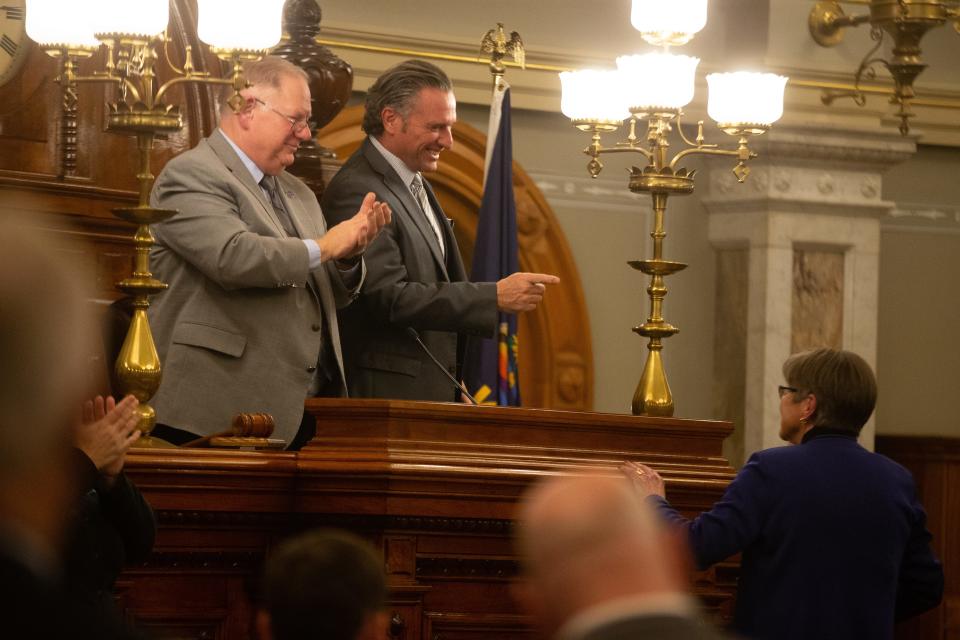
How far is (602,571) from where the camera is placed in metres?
1.76

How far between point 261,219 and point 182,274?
0.26 m

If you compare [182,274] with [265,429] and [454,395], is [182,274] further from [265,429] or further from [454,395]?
[454,395]

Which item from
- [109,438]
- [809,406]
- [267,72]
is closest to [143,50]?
[267,72]

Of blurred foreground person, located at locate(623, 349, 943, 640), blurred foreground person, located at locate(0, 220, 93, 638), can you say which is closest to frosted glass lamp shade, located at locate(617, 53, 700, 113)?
blurred foreground person, located at locate(623, 349, 943, 640)

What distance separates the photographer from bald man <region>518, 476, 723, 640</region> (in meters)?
1.72

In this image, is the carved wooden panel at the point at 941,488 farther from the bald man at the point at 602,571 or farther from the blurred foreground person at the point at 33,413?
the blurred foreground person at the point at 33,413

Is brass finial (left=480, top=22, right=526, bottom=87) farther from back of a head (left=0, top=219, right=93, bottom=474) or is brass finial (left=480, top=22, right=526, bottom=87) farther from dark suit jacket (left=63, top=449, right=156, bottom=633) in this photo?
back of a head (left=0, top=219, right=93, bottom=474)

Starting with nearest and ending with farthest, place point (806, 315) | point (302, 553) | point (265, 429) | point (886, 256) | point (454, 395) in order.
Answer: point (302, 553) → point (265, 429) → point (454, 395) → point (806, 315) → point (886, 256)

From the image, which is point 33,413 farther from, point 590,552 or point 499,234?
point 499,234

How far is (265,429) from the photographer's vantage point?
420 centimetres

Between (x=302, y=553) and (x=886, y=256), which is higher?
(x=886, y=256)

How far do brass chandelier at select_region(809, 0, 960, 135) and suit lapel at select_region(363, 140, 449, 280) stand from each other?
440 centimetres

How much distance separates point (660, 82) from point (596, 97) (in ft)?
1.47

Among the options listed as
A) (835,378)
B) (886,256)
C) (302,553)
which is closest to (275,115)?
(835,378)
